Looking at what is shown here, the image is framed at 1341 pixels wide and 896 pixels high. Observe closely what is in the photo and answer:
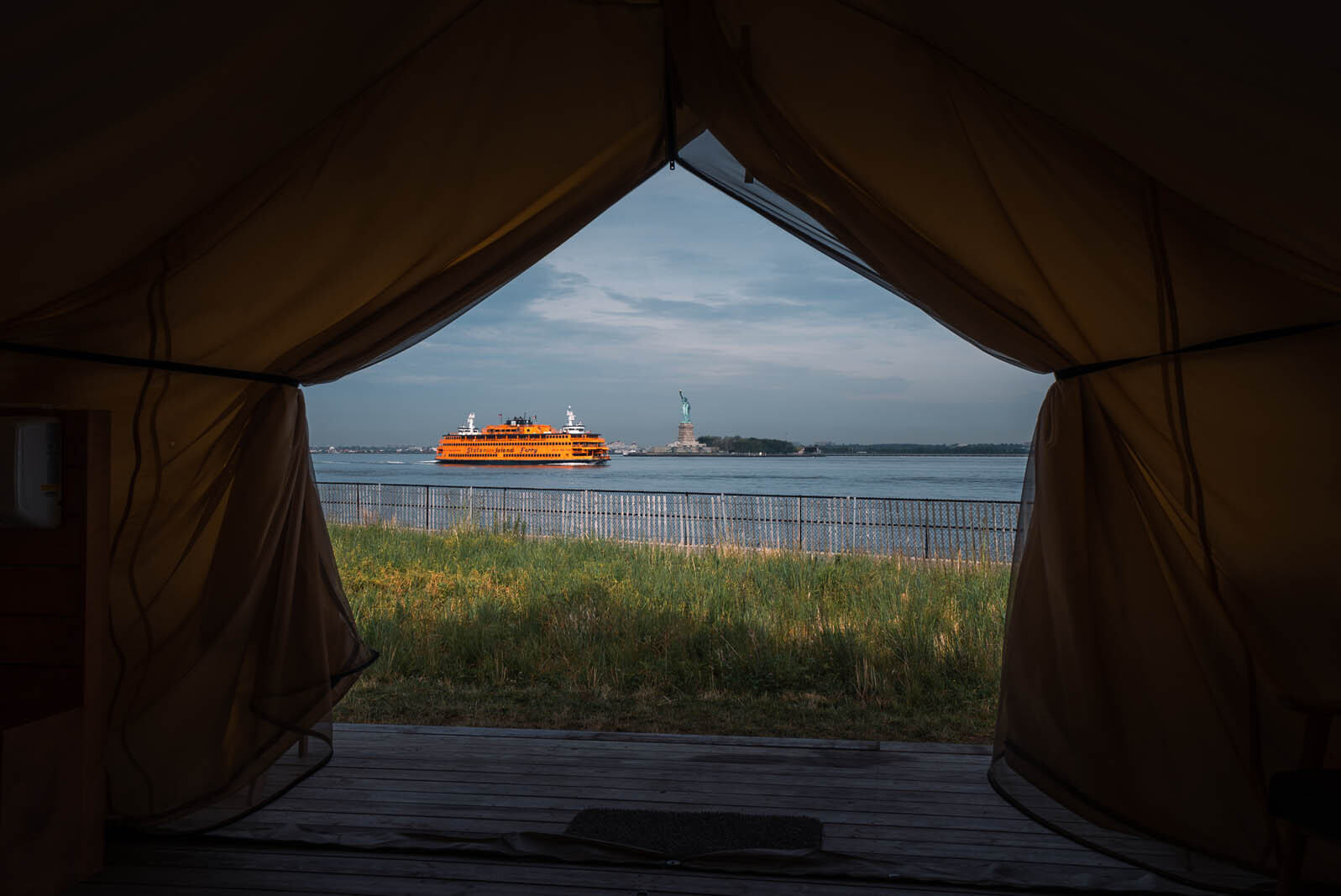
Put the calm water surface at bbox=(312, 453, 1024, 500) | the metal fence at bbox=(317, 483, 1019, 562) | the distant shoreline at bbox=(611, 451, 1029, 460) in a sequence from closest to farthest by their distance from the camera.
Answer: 1. the metal fence at bbox=(317, 483, 1019, 562)
2. the calm water surface at bbox=(312, 453, 1024, 500)
3. the distant shoreline at bbox=(611, 451, 1029, 460)

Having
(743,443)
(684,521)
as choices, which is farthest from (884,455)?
(684,521)

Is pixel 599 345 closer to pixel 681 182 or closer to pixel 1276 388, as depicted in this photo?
pixel 681 182

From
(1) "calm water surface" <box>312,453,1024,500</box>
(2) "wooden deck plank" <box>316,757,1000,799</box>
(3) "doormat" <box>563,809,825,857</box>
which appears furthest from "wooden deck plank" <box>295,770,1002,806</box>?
(1) "calm water surface" <box>312,453,1024,500</box>

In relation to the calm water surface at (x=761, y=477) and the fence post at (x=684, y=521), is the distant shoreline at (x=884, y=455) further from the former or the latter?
the fence post at (x=684, y=521)

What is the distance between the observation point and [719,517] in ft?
33.0

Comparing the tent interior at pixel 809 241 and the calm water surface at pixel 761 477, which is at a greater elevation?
the tent interior at pixel 809 241

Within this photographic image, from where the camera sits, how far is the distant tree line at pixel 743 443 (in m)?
59.5

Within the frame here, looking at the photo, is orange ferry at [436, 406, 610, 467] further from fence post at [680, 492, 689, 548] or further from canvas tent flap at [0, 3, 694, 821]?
canvas tent flap at [0, 3, 694, 821]

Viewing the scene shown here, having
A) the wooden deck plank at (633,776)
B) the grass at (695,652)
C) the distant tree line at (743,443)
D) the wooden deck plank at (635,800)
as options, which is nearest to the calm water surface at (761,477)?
the distant tree line at (743,443)

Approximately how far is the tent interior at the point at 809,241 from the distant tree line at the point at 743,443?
56.8 metres

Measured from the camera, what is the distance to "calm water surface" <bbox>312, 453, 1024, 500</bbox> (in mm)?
28484

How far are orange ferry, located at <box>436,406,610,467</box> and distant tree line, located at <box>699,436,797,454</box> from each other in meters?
15.8

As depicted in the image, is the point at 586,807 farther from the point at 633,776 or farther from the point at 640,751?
the point at 640,751

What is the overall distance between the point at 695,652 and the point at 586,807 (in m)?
1.88
